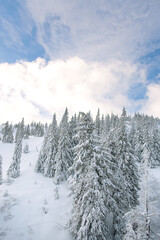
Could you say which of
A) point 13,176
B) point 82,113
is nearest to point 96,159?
point 82,113

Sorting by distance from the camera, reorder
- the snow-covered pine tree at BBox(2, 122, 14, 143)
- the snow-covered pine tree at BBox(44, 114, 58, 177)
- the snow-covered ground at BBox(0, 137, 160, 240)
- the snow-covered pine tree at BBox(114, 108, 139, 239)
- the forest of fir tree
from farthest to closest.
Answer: the snow-covered pine tree at BBox(2, 122, 14, 143), the snow-covered pine tree at BBox(44, 114, 58, 177), the snow-covered pine tree at BBox(114, 108, 139, 239), the snow-covered ground at BBox(0, 137, 160, 240), the forest of fir tree

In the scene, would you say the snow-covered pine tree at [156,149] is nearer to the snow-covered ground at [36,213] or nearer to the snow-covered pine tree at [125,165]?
the snow-covered ground at [36,213]

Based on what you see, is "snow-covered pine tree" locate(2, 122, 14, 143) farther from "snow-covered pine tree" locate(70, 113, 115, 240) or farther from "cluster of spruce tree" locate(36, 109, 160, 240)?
"snow-covered pine tree" locate(70, 113, 115, 240)

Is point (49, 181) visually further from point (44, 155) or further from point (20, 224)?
point (20, 224)

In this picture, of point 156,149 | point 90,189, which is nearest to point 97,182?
point 90,189

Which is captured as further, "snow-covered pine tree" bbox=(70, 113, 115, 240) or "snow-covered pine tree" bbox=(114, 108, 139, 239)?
"snow-covered pine tree" bbox=(114, 108, 139, 239)

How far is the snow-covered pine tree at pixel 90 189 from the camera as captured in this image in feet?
37.7

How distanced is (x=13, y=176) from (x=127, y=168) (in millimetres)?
29375

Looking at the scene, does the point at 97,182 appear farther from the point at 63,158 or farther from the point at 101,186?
the point at 63,158

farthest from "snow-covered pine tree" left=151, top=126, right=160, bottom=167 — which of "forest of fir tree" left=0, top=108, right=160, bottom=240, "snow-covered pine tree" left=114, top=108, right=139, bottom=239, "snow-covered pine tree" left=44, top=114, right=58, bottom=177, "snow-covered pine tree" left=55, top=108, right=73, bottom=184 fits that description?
"snow-covered pine tree" left=44, top=114, right=58, bottom=177

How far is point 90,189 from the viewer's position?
1174 cm

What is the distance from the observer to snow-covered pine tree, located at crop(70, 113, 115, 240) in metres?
11.5

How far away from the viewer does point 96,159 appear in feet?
41.0

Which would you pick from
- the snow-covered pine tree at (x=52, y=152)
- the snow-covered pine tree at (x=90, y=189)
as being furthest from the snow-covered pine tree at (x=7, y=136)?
the snow-covered pine tree at (x=90, y=189)
